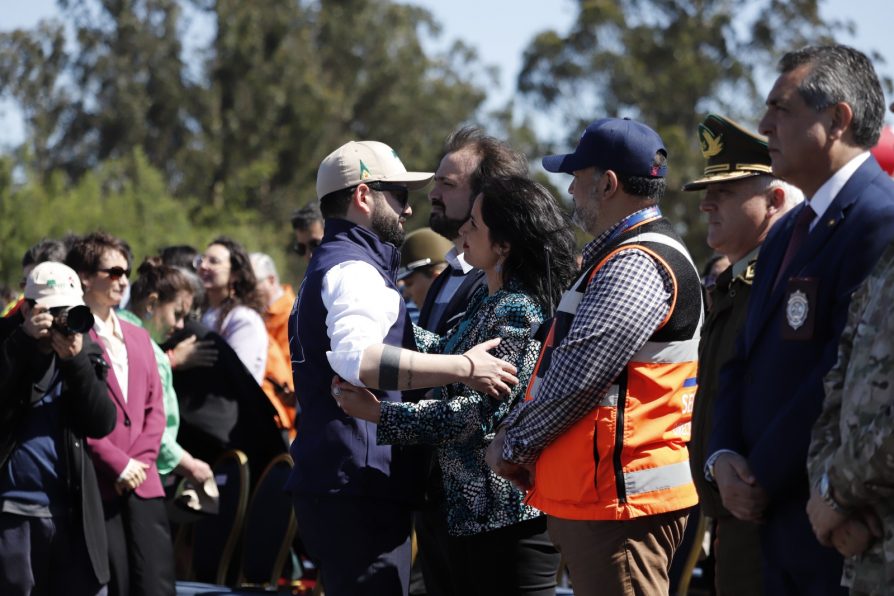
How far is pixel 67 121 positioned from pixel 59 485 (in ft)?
102

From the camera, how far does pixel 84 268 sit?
5.75 meters

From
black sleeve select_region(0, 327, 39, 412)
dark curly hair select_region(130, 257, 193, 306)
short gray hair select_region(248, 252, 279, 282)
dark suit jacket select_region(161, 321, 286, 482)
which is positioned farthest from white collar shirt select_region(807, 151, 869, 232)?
short gray hair select_region(248, 252, 279, 282)

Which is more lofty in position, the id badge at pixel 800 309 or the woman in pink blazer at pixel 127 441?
the id badge at pixel 800 309

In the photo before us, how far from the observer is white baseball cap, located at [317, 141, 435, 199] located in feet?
13.7

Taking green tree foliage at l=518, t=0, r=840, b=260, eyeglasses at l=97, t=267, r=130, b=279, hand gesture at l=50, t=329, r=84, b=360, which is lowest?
hand gesture at l=50, t=329, r=84, b=360

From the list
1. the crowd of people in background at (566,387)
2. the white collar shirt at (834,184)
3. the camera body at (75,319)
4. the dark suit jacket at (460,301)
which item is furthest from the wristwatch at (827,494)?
the camera body at (75,319)

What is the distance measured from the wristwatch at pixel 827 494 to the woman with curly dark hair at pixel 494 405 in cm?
149

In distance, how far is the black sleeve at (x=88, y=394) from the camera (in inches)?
197

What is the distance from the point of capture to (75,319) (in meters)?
4.89

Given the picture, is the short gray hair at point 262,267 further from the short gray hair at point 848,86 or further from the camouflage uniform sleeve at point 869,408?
the camouflage uniform sleeve at point 869,408

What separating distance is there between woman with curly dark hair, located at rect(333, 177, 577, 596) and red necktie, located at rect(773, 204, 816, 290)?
1071mm

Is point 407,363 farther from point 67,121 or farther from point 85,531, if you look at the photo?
point 67,121

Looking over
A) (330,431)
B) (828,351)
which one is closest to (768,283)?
(828,351)

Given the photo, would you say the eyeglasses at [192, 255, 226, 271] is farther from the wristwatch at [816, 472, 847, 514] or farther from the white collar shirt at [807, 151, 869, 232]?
the wristwatch at [816, 472, 847, 514]
